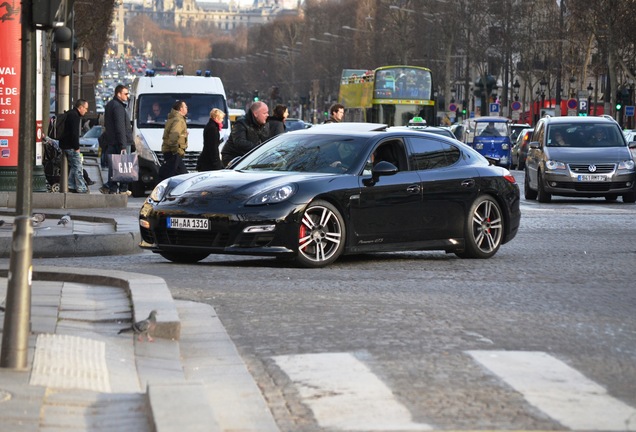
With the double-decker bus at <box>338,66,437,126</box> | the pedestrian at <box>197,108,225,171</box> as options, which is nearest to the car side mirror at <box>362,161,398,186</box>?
the pedestrian at <box>197,108,225,171</box>

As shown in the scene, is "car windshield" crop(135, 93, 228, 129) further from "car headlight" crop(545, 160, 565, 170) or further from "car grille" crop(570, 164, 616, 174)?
"car grille" crop(570, 164, 616, 174)

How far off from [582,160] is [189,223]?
15.8m

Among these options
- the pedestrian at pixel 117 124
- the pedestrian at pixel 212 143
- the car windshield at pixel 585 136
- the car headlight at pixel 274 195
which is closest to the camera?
the car headlight at pixel 274 195

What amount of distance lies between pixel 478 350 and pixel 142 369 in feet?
6.14

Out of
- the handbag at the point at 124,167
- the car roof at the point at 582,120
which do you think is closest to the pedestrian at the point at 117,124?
the handbag at the point at 124,167

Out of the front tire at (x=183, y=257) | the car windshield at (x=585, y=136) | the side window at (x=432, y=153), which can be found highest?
the side window at (x=432, y=153)

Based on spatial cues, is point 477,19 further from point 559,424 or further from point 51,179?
point 559,424

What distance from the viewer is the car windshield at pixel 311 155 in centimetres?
1488

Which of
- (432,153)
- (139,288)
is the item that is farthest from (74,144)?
(139,288)

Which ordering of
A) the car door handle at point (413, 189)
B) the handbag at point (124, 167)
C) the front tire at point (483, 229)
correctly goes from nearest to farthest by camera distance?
the car door handle at point (413, 189), the front tire at point (483, 229), the handbag at point (124, 167)

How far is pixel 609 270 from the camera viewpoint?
1457 cm

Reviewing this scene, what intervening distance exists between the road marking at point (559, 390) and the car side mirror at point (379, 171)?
5933 millimetres

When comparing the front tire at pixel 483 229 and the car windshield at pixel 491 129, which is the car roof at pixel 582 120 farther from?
the car windshield at pixel 491 129

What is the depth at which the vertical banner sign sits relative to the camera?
21891mm
